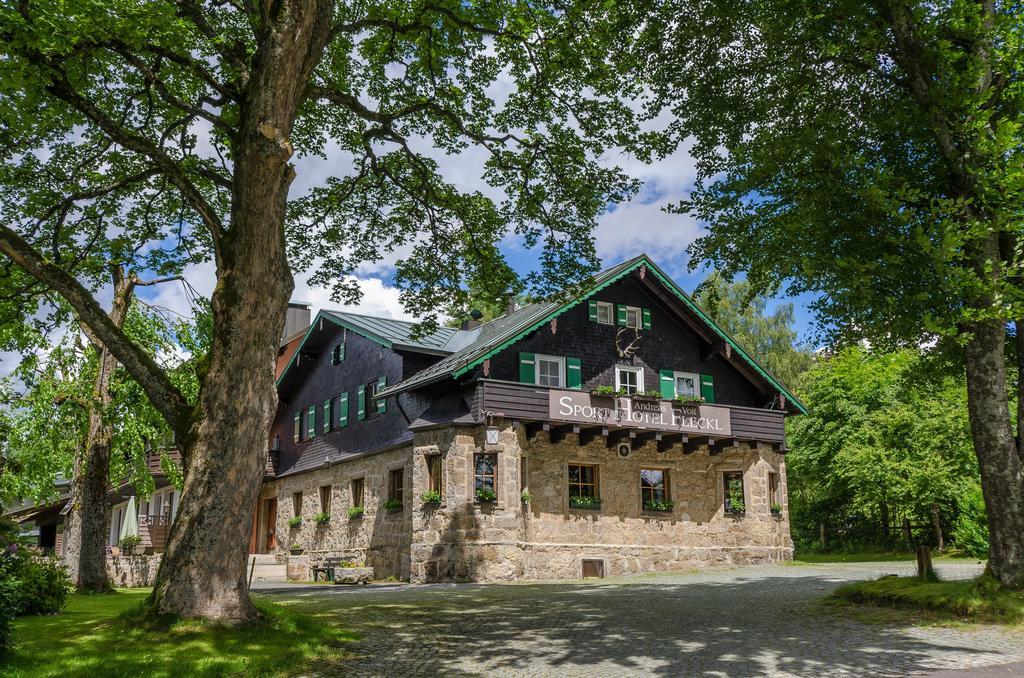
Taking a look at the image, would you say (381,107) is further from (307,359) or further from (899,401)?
(899,401)

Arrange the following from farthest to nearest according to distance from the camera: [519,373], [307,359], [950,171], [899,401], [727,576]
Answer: [899,401]
[307,359]
[519,373]
[727,576]
[950,171]

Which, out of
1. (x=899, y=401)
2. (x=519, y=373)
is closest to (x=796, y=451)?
(x=899, y=401)

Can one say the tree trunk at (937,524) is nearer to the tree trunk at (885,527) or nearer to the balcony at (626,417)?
the tree trunk at (885,527)

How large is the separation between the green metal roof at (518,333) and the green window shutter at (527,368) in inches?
35.7

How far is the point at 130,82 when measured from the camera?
43.8ft

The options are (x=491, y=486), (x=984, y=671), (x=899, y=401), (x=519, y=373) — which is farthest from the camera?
(x=899, y=401)

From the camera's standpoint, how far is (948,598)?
11453 millimetres

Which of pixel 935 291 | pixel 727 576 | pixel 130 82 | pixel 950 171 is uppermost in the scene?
pixel 130 82

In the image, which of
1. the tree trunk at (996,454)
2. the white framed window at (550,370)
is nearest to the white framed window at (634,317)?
the white framed window at (550,370)

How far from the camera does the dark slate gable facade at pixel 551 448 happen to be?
2266cm

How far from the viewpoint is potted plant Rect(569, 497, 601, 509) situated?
24.2m

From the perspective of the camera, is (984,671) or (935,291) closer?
(984,671)

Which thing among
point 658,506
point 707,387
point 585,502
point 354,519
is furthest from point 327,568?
point 707,387

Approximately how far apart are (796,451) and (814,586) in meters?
21.3
